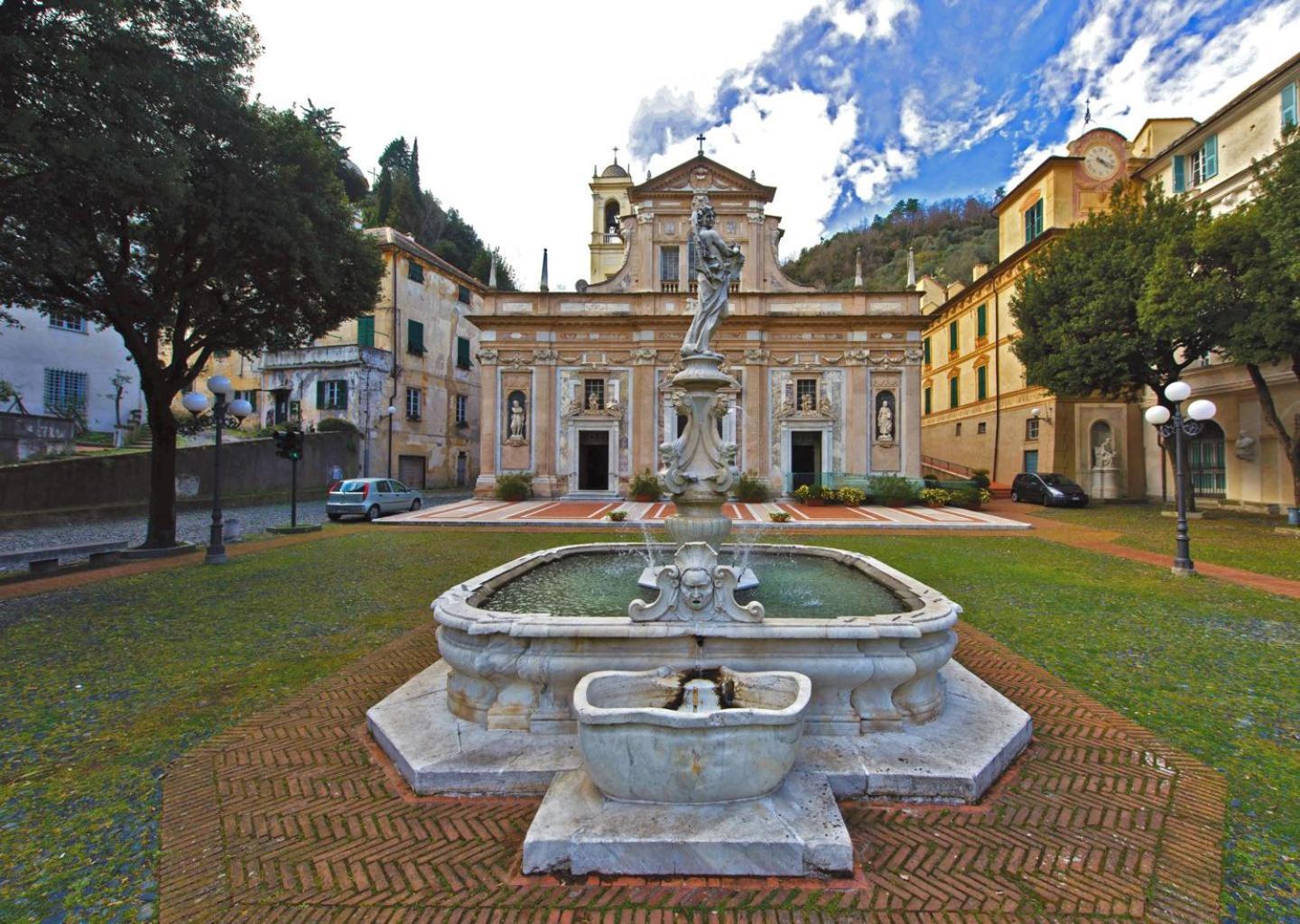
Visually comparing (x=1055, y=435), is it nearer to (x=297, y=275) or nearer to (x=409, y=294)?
(x=297, y=275)

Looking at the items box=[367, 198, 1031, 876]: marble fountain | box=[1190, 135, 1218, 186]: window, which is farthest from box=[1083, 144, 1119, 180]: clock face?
box=[367, 198, 1031, 876]: marble fountain

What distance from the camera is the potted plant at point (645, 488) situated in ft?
78.4

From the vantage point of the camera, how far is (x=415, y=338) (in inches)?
1228

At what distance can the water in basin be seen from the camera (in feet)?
16.9

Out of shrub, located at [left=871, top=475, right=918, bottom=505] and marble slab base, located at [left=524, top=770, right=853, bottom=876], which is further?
shrub, located at [left=871, top=475, right=918, bottom=505]

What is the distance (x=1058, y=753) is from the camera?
152 inches

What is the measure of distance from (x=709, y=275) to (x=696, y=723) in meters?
4.82

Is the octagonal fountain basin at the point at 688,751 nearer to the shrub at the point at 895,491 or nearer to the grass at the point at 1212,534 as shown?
the grass at the point at 1212,534

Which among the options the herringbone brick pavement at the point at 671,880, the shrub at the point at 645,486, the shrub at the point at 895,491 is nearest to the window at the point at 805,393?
the shrub at the point at 895,491

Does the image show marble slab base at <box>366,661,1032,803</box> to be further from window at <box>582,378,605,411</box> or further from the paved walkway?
window at <box>582,378,605,411</box>

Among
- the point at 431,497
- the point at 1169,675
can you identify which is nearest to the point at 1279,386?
the point at 1169,675

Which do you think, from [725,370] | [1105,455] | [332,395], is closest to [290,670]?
[725,370]

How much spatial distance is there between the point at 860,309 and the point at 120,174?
2401 cm

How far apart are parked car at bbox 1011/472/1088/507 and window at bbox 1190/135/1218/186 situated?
11.3 m
